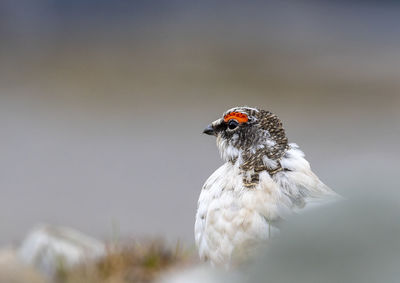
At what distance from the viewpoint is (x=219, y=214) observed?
356cm

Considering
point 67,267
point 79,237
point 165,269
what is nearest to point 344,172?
point 165,269

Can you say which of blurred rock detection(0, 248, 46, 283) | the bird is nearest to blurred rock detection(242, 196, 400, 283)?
the bird

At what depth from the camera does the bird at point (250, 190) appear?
343cm

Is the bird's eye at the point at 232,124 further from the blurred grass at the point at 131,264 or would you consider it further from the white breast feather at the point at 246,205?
the blurred grass at the point at 131,264

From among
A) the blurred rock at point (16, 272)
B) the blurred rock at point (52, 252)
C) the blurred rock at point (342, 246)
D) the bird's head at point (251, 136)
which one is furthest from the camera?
the bird's head at point (251, 136)

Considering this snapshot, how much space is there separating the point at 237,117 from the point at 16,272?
1.50 metres

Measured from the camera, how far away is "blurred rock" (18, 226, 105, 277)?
341cm

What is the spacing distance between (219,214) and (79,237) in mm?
935

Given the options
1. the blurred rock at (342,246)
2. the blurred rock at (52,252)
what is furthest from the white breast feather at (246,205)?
the blurred rock at (342,246)

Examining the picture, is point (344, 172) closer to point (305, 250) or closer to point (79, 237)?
point (305, 250)

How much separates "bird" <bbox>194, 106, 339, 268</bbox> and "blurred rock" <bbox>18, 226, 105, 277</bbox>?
591 millimetres

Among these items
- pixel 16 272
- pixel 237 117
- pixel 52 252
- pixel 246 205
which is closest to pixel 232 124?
pixel 237 117

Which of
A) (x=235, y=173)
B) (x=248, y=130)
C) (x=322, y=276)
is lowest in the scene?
(x=322, y=276)

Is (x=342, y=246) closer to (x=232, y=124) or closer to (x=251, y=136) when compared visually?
(x=251, y=136)
